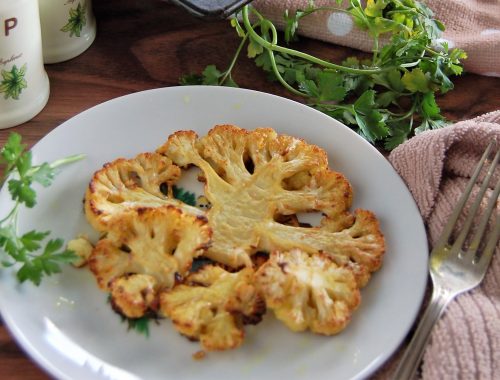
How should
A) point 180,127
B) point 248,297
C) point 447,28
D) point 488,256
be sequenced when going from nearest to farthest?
point 248,297, point 488,256, point 180,127, point 447,28

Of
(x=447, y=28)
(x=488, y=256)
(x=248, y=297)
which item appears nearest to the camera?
(x=248, y=297)

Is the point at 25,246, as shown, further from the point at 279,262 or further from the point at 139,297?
the point at 279,262

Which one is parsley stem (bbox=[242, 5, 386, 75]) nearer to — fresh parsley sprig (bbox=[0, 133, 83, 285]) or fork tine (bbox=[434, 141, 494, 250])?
fork tine (bbox=[434, 141, 494, 250])

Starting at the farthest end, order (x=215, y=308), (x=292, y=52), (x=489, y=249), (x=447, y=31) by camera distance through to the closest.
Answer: (x=447, y=31) < (x=292, y=52) < (x=489, y=249) < (x=215, y=308)

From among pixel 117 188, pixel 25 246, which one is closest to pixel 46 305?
pixel 25 246

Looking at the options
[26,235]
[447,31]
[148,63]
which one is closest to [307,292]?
[26,235]

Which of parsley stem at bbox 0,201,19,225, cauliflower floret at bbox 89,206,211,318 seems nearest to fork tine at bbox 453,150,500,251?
cauliflower floret at bbox 89,206,211,318

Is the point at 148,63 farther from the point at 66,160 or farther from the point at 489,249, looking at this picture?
the point at 489,249
